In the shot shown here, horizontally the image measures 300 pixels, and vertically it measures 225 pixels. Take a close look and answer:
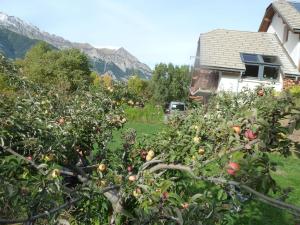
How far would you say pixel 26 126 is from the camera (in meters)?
3.85

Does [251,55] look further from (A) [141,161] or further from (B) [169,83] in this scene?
(B) [169,83]

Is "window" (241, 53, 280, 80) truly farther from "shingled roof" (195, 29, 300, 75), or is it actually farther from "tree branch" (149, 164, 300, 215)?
"tree branch" (149, 164, 300, 215)

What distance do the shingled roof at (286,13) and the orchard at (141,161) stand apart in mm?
25175

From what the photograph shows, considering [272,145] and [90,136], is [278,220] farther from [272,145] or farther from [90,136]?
[272,145]

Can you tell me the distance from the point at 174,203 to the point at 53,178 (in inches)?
38.6

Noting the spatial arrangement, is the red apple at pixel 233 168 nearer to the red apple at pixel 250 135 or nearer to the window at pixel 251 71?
the red apple at pixel 250 135

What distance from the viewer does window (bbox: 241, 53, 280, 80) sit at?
29527 millimetres

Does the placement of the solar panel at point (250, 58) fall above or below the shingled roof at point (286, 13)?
below

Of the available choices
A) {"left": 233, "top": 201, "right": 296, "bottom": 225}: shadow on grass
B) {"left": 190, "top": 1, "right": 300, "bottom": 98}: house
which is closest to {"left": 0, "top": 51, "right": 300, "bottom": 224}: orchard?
{"left": 233, "top": 201, "right": 296, "bottom": 225}: shadow on grass

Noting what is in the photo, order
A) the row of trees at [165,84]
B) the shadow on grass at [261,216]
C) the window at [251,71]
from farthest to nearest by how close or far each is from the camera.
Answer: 1. the row of trees at [165,84]
2. the window at [251,71]
3. the shadow on grass at [261,216]

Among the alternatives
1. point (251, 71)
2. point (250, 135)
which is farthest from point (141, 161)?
point (251, 71)

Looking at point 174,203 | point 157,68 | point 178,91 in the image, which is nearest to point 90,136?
Answer: point 174,203

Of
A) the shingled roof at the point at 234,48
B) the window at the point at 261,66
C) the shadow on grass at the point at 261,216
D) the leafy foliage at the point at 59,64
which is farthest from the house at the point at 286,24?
the leafy foliage at the point at 59,64

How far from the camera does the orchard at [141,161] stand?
3139 millimetres
